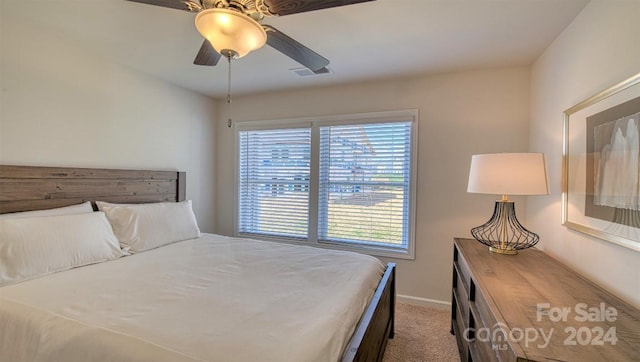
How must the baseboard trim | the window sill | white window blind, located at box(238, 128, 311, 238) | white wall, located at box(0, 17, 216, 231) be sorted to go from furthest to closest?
white window blind, located at box(238, 128, 311, 238) → the window sill → the baseboard trim → white wall, located at box(0, 17, 216, 231)

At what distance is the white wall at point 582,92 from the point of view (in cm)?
136

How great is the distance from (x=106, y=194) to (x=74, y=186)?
0.27 m

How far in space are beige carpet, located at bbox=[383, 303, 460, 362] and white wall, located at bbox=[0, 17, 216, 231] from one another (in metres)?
2.90

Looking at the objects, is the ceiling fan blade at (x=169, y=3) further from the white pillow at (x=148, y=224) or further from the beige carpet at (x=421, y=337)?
the beige carpet at (x=421, y=337)

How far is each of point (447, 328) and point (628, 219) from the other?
174cm

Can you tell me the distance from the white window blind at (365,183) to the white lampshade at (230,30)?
6.41ft

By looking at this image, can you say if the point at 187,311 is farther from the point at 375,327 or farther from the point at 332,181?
the point at 332,181

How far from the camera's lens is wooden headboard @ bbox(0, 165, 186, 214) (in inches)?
80.7

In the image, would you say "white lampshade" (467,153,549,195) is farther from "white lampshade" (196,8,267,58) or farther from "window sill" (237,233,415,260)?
"white lampshade" (196,8,267,58)

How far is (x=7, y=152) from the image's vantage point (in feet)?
6.74

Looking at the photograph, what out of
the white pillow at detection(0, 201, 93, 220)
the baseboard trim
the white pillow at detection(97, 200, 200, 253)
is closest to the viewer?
the white pillow at detection(0, 201, 93, 220)

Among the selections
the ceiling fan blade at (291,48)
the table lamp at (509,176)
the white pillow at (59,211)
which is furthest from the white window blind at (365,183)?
the white pillow at (59,211)

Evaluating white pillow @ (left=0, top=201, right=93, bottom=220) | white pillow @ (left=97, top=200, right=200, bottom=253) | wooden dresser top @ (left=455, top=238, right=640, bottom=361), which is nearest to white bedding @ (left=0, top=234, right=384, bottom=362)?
white pillow @ (left=97, top=200, right=200, bottom=253)

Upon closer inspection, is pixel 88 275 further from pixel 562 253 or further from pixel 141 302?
pixel 562 253
